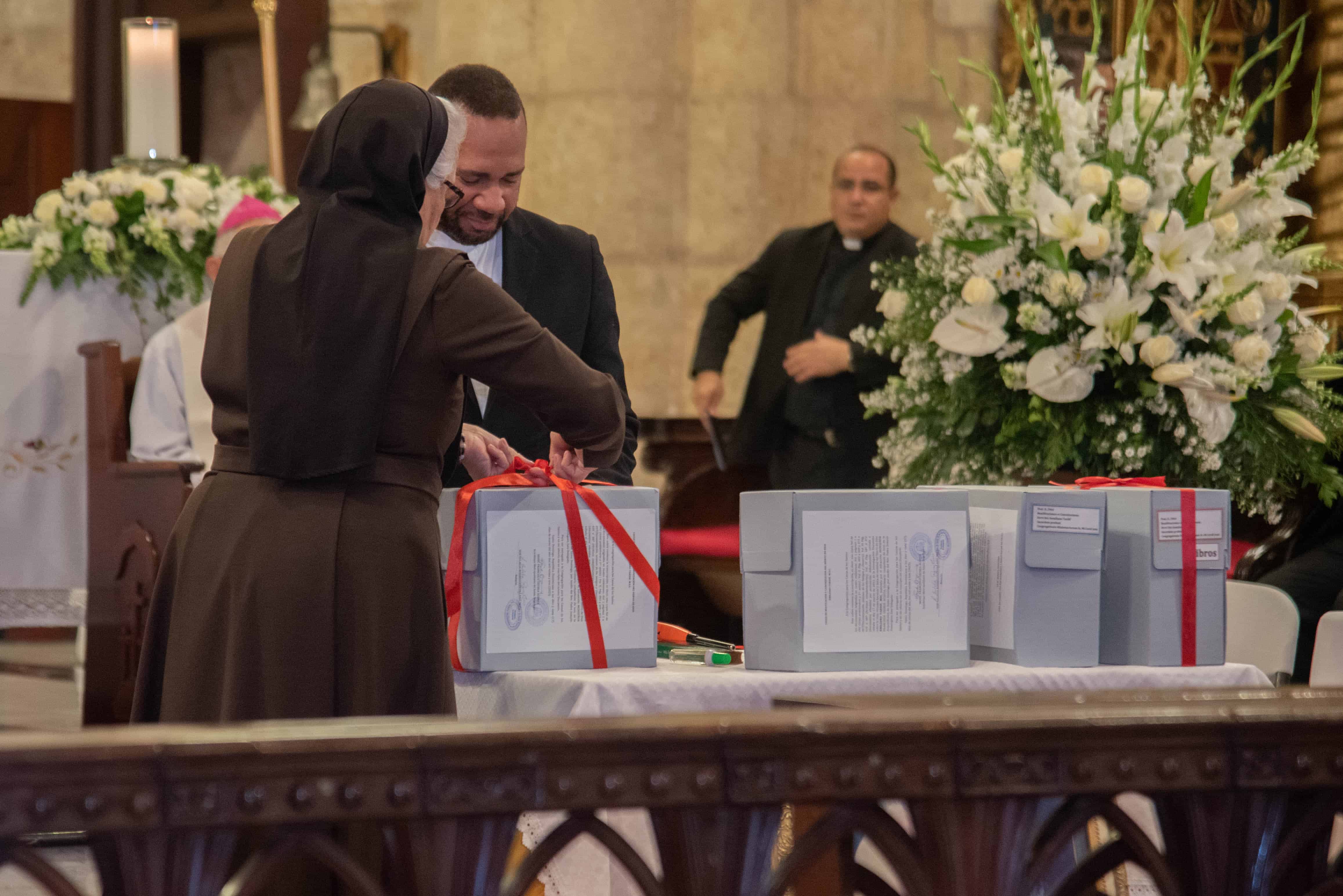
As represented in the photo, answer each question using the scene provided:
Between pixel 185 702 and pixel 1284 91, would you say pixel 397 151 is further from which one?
pixel 1284 91

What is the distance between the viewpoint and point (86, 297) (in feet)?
14.8

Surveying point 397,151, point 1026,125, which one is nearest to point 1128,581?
point 1026,125

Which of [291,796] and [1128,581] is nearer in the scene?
[291,796]

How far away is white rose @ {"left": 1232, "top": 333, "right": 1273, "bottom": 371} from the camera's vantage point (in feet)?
8.39

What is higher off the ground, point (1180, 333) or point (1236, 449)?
point (1180, 333)

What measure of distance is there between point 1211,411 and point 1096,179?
434 mm

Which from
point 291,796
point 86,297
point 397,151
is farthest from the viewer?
point 86,297

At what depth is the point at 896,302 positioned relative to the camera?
2.98 meters

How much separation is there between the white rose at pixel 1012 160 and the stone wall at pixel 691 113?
3585mm

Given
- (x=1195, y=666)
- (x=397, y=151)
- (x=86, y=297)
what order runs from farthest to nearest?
(x=86, y=297), (x=1195, y=666), (x=397, y=151)

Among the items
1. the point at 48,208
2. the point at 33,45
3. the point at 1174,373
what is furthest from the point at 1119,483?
the point at 33,45

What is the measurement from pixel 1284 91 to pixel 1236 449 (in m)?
2.86

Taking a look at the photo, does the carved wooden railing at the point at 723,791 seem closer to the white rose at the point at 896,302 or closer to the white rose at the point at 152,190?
the white rose at the point at 896,302

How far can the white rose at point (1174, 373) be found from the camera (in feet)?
8.32
